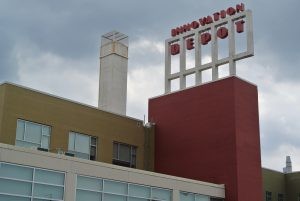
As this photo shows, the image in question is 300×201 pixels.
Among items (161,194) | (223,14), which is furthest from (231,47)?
(161,194)

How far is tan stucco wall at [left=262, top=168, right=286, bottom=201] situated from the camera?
60750mm

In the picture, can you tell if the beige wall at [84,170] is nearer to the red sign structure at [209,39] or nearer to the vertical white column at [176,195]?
the vertical white column at [176,195]

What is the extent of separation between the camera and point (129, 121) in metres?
46.2

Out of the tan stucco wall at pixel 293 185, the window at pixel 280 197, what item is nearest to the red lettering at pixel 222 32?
the window at pixel 280 197

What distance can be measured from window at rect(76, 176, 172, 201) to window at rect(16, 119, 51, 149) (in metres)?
7.72

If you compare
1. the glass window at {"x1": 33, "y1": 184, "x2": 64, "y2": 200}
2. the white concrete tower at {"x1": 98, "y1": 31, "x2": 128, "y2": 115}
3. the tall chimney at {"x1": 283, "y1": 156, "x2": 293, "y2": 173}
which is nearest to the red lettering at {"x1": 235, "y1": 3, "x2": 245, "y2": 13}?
the white concrete tower at {"x1": 98, "y1": 31, "x2": 128, "y2": 115}

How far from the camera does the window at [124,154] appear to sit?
4472cm

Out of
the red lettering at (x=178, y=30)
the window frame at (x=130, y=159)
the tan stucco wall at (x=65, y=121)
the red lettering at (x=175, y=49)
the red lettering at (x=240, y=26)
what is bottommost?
the window frame at (x=130, y=159)

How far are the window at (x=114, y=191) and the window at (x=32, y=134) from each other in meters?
7.72

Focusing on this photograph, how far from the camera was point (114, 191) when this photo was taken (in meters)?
33.8

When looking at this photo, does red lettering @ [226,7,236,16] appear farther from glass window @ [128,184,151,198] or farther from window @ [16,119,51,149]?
glass window @ [128,184,151,198]

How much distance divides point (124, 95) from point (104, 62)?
4270mm

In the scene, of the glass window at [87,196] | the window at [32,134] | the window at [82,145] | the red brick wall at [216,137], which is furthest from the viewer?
the red brick wall at [216,137]

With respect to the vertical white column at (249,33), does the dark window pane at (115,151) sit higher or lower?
lower
